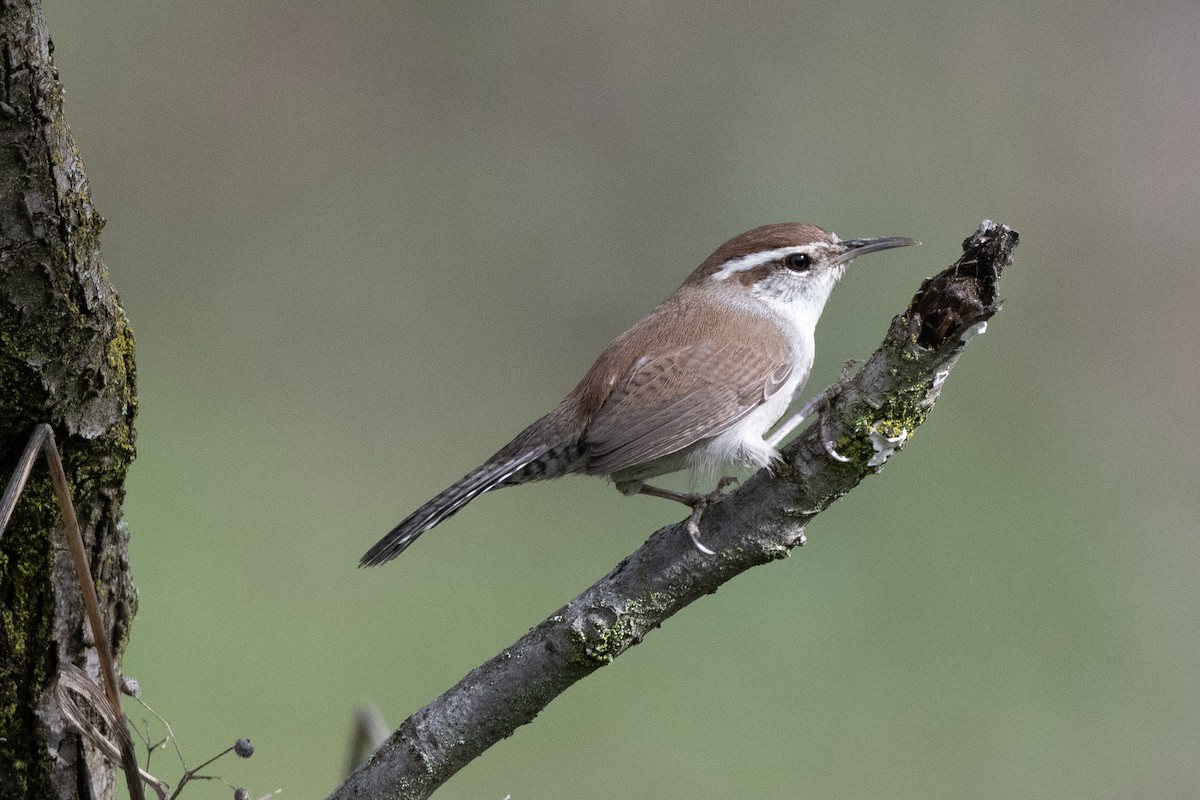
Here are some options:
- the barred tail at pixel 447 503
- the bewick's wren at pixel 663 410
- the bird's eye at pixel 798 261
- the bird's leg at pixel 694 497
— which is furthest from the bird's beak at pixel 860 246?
the barred tail at pixel 447 503

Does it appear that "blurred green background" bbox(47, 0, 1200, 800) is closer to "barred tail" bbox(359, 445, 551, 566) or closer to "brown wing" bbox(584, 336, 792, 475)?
"barred tail" bbox(359, 445, 551, 566)

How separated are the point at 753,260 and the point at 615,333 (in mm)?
3142

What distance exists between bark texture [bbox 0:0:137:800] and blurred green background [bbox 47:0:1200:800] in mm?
2853

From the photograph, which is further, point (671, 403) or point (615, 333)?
point (615, 333)

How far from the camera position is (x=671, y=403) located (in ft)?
10.8

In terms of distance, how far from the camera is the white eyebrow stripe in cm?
391

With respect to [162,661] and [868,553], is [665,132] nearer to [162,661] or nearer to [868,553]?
[868,553]

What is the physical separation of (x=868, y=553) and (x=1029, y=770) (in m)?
1.36

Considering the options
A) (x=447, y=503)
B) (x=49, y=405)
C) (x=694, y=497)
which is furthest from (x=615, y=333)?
(x=49, y=405)

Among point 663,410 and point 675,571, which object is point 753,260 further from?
point 675,571

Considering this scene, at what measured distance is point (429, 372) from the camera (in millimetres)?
7695

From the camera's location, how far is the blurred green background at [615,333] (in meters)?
5.69

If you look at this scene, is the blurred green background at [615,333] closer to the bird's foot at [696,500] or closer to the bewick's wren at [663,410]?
the bewick's wren at [663,410]

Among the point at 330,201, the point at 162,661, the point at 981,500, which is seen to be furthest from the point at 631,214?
the point at 162,661
